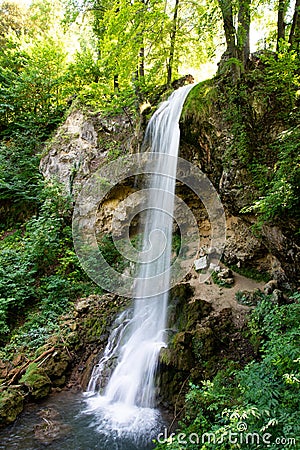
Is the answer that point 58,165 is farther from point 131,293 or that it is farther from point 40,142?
point 131,293

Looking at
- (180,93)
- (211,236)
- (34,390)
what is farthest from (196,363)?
(180,93)

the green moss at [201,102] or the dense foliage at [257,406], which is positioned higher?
the green moss at [201,102]

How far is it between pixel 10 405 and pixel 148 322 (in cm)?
271

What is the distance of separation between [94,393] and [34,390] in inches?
39.7

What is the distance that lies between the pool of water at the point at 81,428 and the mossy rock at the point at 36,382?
184 mm

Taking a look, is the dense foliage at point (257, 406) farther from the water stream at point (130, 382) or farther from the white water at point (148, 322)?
the white water at point (148, 322)

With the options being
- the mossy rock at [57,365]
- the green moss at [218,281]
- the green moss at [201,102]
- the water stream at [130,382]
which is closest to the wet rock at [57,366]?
the mossy rock at [57,365]

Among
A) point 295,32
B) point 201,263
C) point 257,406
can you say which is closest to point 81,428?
point 257,406

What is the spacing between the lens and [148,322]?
6.08 m

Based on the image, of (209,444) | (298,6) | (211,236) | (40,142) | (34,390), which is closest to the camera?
(209,444)

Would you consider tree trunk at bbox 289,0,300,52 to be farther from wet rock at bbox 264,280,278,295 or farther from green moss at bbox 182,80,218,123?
wet rock at bbox 264,280,278,295

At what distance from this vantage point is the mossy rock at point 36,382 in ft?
16.5

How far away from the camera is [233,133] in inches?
232

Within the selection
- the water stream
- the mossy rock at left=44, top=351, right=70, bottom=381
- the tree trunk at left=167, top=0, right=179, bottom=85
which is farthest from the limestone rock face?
the mossy rock at left=44, top=351, right=70, bottom=381
